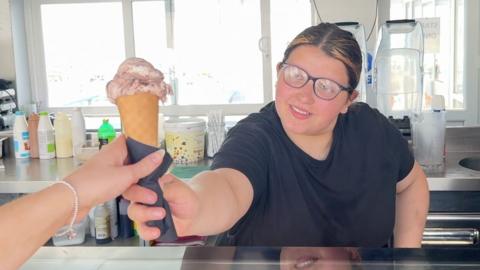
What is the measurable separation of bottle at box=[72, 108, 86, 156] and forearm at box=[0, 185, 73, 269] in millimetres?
1944

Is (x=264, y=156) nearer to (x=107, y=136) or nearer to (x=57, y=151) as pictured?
(x=107, y=136)

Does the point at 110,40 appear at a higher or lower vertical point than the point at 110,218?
higher

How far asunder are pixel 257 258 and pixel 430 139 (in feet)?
4.63

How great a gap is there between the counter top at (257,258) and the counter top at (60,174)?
1.04 metres

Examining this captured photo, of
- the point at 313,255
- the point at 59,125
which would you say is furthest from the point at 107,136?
the point at 313,255

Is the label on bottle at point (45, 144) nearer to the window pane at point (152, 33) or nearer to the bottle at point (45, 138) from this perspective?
the bottle at point (45, 138)

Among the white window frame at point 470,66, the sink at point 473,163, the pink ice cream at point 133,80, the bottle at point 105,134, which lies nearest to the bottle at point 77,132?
the bottle at point 105,134

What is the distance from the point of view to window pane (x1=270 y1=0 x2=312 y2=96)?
14.8ft

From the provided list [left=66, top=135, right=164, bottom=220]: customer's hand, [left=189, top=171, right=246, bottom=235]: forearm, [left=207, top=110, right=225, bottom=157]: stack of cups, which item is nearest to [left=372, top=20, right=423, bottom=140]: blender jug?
[left=207, top=110, right=225, bottom=157]: stack of cups

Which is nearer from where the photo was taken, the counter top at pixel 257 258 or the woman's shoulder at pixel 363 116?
the counter top at pixel 257 258

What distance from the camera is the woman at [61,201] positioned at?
0.64m

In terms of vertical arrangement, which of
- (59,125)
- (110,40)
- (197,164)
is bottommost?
(197,164)

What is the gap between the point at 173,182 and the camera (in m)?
0.81

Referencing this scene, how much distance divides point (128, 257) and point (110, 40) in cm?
396
